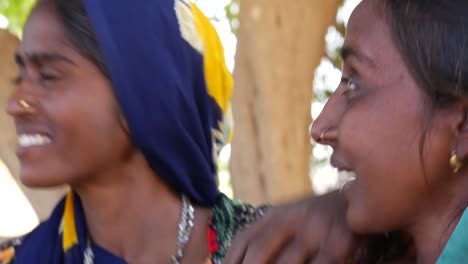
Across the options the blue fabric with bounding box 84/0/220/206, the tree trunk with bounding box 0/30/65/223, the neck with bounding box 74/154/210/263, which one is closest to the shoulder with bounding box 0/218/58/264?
the neck with bounding box 74/154/210/263

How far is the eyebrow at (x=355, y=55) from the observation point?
5.77ft

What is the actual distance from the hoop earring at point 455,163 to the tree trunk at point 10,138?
3215 millimetres

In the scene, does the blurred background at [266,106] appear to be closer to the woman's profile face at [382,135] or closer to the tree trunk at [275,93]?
the tree trunk at [275,93]

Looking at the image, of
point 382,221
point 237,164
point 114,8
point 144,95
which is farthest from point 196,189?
point 237,164

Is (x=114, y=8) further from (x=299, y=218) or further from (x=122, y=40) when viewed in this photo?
(x=299, y=218)

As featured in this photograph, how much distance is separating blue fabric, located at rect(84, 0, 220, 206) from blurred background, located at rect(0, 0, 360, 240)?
2.32 m

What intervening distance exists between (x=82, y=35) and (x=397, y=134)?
0.92m

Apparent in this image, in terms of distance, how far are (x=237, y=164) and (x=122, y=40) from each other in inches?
111

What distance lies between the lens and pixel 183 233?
7.65 feet

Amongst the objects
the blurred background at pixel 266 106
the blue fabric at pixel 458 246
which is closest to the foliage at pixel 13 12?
the blurred background at pixel 266 106

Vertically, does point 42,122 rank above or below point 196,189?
above

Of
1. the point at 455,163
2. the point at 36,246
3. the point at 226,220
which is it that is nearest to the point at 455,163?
the point at 455,163

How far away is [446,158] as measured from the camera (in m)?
1.66

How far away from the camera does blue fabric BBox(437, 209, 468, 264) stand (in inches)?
60.4
